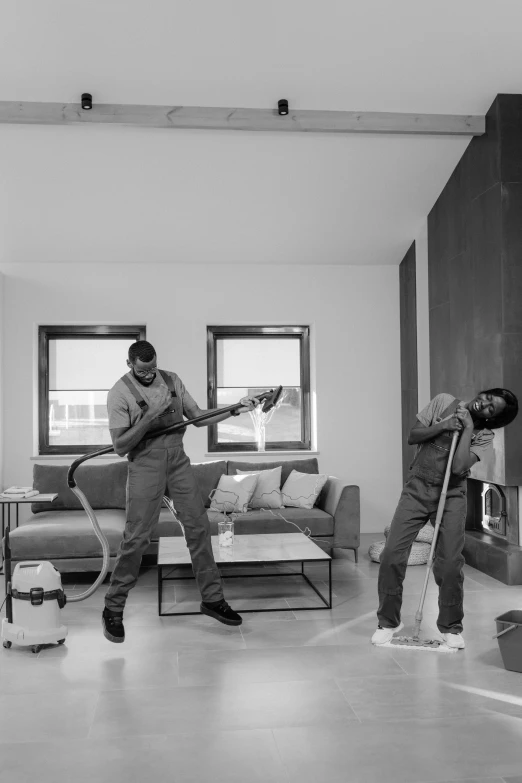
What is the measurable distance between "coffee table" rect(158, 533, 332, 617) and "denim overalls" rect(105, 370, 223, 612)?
0.51 meters

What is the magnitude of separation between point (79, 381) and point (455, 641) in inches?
181

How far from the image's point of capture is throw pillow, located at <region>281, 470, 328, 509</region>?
20.8 feet

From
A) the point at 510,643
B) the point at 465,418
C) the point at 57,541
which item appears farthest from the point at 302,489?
the point at 510,643

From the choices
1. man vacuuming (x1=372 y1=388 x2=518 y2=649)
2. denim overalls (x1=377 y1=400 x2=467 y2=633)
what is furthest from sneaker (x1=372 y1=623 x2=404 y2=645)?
denim overalls (x1=377 y1=400 x2=467 y2=633)

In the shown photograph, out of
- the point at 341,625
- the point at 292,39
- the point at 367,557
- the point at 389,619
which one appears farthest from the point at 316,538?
the point at 292,39

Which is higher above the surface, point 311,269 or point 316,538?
point 311,269

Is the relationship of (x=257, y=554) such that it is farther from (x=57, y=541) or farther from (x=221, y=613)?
(x=57, y=541)

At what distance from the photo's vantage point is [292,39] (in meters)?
4.75

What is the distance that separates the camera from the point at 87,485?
20.6 feet

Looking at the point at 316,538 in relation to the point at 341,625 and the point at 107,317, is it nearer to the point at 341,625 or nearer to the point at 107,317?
the point at 341,625

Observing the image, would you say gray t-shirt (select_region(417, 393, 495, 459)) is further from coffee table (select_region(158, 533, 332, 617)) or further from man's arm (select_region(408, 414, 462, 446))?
coffee table (select_region(158, 533, 332, 617))

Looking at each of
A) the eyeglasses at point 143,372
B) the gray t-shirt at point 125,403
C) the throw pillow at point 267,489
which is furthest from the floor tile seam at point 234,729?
the throw pillow at point 267,489

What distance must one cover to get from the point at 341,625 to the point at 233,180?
3592 millimetres

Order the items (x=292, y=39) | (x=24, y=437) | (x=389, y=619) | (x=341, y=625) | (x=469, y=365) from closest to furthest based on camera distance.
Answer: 1. (x=389, y=619)
2. (x=341, y=625)
3. (x=292, y=39)
4. (x=469, y=365)
5. (x=24, y=437)
